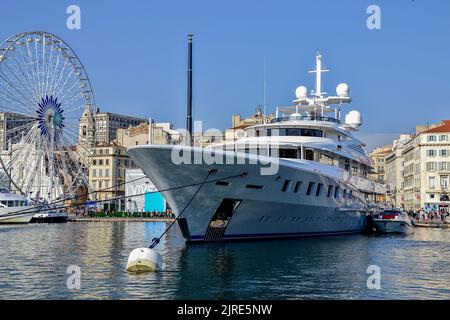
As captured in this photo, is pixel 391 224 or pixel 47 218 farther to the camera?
pixel 47 218

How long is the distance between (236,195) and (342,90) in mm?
23105

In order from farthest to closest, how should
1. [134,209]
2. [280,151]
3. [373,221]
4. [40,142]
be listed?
[134,209] < [40,142] < [373,221] < [280,151]

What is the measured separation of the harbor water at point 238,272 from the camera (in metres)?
18.3

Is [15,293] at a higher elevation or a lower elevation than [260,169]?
lower

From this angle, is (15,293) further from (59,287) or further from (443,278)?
(443,278)

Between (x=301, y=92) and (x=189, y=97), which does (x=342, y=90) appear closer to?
(x=301, y=92)

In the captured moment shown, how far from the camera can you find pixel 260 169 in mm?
30281

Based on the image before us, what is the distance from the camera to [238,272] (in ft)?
73.6

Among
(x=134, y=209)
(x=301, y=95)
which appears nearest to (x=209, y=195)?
(x=301, y=95)

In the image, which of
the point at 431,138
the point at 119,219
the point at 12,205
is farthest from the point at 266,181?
the point at 431,138

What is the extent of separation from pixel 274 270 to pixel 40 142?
4383cm

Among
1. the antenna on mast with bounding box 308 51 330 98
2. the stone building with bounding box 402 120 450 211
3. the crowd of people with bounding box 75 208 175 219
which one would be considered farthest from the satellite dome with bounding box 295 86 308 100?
the stone building with bounding box 402 120 450 211

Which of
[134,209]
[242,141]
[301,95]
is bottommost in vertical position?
[134,209]

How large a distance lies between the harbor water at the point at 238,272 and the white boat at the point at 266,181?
1.11m
